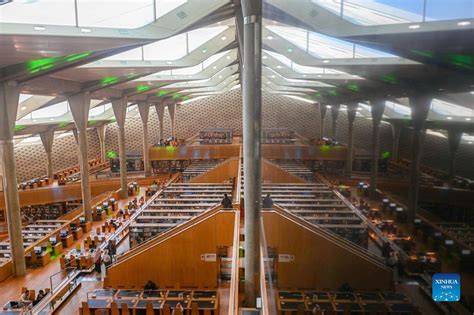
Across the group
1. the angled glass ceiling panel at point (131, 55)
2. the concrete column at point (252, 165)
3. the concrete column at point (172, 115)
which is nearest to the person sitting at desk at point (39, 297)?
the concrete column at point (252, 165)

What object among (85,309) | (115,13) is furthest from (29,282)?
(115,13)

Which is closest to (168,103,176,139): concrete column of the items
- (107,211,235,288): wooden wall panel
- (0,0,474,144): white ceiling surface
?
(0,0,474,144): white ceiling surface

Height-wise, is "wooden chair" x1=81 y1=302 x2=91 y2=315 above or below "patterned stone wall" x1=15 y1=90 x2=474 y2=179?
below

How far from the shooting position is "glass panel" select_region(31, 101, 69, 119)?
891 inches

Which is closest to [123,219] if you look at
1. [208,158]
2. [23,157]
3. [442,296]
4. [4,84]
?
[4,84]

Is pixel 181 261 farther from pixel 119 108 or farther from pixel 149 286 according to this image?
pixel 119 108

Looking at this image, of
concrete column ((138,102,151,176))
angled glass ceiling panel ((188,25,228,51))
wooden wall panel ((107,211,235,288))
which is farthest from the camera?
concrete column ((138,102,151,176))

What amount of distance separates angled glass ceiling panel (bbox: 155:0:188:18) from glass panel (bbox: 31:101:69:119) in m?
15.1

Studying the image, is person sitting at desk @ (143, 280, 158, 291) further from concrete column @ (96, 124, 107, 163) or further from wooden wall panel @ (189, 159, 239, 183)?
concrete column @ (96, 124, 107, 163)

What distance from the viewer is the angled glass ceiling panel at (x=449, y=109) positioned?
839 mm

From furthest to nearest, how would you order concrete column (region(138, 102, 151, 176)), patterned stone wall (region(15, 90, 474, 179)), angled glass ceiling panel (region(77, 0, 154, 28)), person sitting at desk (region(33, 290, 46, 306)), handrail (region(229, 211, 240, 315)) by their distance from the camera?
1. patterned stone wall (region(15, 90, 474, 179))
2. concrete column (region(138, 102, 151, 176))
3. person sitting at desk (region(33, 290, 46, 306))
4. angled glass ceiling panel (region(77, 0, 154, 28))
5. handrail (region(229, 211, 240, 315))

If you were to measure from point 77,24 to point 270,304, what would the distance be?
312 inches

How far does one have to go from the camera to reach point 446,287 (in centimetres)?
92

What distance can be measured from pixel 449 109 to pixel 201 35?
16672 millimetres
